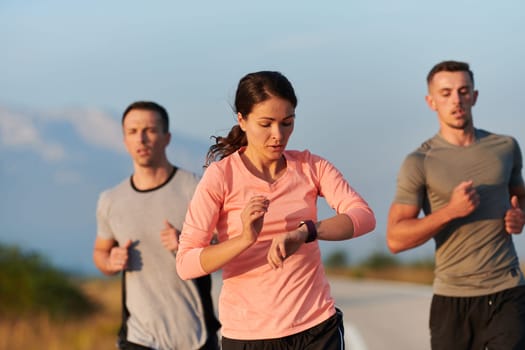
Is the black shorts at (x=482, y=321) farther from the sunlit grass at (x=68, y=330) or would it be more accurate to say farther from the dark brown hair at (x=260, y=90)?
the sunlit grass at (x=68, y=330)

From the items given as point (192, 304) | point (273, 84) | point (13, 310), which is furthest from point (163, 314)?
point (13, 310)

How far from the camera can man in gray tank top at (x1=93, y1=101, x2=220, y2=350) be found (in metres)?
8.77

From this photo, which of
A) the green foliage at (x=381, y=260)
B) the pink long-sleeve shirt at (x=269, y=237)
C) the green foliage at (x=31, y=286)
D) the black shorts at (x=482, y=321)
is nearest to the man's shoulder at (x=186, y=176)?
the black shorts at (x=482, y=321)

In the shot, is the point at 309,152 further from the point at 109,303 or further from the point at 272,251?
the point at 109,303

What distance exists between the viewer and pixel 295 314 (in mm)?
6234

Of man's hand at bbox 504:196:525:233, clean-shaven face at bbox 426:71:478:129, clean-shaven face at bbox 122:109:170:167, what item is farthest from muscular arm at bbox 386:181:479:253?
clean-shaven face at bbox 122:109:170:167

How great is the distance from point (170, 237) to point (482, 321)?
2125 mm

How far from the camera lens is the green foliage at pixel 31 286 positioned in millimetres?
21328

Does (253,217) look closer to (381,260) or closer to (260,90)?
(260,90)

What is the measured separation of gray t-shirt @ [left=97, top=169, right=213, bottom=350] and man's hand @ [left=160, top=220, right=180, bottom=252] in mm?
193

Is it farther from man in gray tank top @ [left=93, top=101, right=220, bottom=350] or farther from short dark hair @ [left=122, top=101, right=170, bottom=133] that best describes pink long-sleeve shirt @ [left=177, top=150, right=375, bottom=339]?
short dark hair @ [left=122, top=101, right=170, bottom=133]

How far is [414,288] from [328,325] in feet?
82.9

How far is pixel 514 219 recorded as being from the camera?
8242mm

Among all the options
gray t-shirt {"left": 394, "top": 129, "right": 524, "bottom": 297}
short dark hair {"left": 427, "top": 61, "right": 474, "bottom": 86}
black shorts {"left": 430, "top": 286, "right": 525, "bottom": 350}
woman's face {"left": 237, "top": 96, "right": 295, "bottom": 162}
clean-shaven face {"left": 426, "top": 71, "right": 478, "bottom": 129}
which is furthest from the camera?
short dark hair {"left": 427, "top": 61, "right": 474, "bottom": 86}
